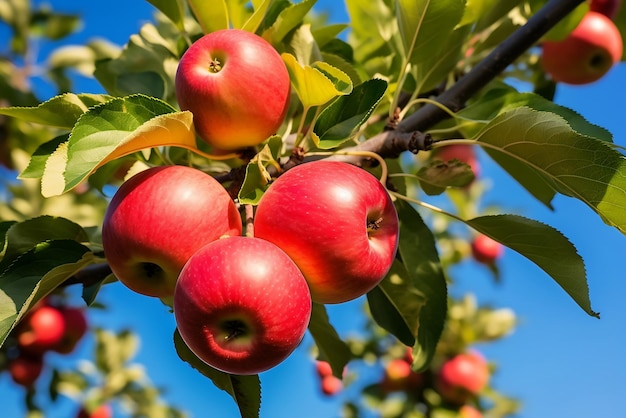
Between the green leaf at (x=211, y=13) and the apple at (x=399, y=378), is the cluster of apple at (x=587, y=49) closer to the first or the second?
the green leaf at (x=211, y=13)

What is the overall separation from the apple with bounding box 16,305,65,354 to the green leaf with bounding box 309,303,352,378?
2153 millimetres

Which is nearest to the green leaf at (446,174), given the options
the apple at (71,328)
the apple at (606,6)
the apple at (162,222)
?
the apple at (162,222)

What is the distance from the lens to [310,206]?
104cm

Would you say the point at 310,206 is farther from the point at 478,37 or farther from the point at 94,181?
the point at 478,37

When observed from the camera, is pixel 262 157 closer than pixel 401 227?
Yes

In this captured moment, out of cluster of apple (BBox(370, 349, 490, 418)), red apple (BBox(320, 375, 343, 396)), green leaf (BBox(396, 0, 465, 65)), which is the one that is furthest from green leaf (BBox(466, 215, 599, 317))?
red apple (BBox(320, 375, 343, 396))

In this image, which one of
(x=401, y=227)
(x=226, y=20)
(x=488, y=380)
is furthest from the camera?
(x=488, y=380)

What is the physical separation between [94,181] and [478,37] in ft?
4.05

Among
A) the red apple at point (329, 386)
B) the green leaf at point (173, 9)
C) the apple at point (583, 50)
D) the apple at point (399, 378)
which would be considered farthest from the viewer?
the red apple at point (329, 386)

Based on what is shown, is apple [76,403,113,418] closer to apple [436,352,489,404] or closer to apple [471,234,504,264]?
apple [436,352,489,404]

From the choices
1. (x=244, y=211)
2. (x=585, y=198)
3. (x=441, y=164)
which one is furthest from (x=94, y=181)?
(x=585, y=198)

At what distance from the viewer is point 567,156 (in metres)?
1.12

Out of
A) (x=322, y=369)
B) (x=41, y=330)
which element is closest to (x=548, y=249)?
(x=41, y=330)

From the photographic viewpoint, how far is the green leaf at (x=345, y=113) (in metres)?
1.18
